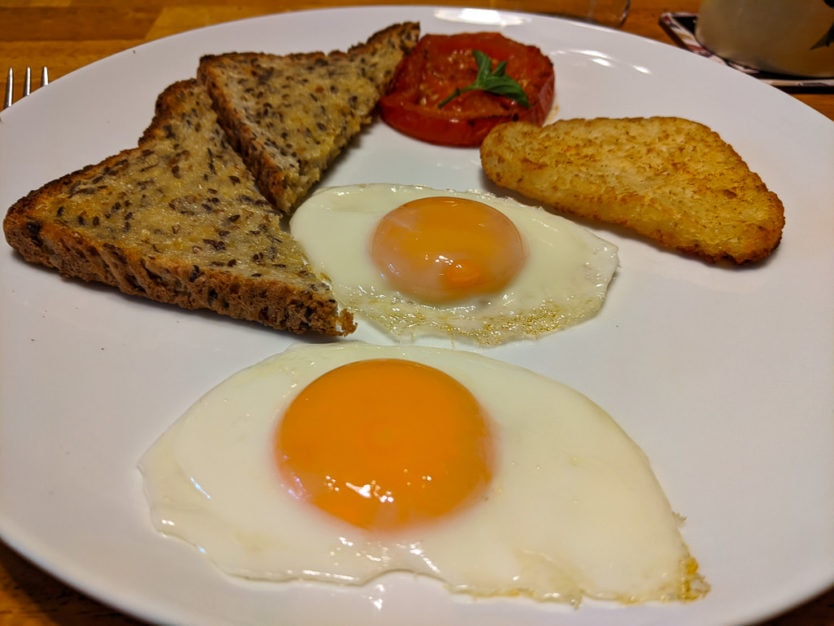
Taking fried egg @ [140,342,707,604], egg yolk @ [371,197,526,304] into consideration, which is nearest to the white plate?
fried egg @ [140,342,707,604]

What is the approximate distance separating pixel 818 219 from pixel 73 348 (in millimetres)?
3237

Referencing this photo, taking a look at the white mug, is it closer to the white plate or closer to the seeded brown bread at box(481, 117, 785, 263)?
the white plate

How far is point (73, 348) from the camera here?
2.24 m

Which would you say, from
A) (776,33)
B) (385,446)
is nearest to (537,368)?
(385,446)

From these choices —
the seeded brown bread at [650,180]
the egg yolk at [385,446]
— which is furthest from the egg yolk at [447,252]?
the egg yolk at [385,446]

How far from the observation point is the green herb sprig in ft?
11.1

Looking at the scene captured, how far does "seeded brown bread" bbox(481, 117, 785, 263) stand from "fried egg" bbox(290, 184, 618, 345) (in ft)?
0.79

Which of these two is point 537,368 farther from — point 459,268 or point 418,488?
point 418,488

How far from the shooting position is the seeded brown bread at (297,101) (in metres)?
3.02

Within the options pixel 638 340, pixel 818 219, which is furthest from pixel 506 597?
pixel 818 219

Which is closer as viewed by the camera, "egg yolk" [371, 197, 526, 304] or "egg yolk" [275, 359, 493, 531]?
"egg yolk" [275, 359, 493, 531]

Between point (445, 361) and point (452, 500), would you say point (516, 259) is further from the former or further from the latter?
point (452, 500)

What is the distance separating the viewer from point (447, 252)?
2537mm

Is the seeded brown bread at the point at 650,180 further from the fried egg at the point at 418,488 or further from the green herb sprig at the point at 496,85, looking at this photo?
the fried egg at the point at 418,488
